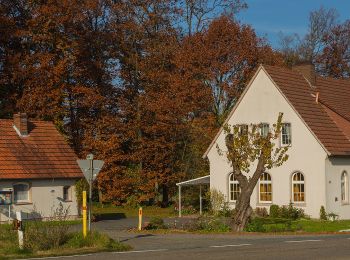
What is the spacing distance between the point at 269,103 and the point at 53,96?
1753 centimetres

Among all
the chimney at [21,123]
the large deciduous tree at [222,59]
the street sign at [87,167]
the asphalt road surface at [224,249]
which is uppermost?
the large deciduous tree at [222,59]

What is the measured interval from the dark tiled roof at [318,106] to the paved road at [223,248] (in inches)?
561

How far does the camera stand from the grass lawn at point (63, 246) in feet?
67.9

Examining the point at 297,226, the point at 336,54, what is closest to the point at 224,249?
the point at 297,226

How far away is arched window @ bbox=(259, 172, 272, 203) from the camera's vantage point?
4414 centimetres

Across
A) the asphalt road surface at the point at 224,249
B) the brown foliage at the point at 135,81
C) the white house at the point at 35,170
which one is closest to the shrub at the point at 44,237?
the asphalt road surface at the point at 224,249

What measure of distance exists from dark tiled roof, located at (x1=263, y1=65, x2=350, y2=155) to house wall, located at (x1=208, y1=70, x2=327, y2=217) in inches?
16.1

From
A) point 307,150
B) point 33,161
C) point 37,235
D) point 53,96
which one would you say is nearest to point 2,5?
point 53,96

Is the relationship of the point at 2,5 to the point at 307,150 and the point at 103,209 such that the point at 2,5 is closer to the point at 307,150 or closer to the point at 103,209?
the point at 103,209

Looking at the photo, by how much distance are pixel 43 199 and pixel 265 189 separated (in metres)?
13.6

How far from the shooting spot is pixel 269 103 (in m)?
44.4

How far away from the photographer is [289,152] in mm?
43406

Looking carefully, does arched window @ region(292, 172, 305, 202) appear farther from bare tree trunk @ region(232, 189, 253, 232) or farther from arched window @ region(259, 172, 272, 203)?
bare tree trunk @ region(232, 189, 253, 232)

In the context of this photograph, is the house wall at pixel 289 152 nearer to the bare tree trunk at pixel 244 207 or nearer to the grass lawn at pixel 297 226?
the grass lawn at pixel 297 226
